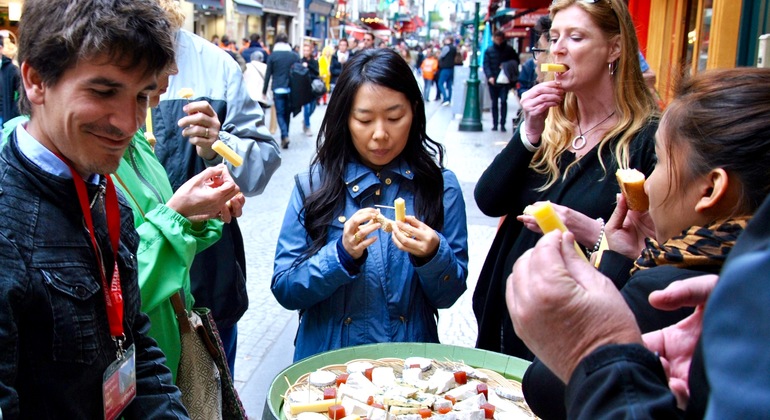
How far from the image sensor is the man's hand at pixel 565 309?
1.09 meters

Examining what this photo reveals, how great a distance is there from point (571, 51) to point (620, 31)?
0.22m

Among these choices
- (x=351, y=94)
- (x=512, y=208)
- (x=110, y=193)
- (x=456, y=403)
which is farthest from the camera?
(x=512, y=208)

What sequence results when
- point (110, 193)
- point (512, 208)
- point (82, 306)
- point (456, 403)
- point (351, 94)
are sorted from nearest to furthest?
point (82, 306), point (110, 193), point (456, 403), point (351, 94), point (512, 208)

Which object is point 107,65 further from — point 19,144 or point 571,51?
point 571,51

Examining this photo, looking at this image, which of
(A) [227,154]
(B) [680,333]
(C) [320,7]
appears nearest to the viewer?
(B) [680,333]

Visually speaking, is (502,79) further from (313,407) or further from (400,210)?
(313,407)

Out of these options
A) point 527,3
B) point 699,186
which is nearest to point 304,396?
point 699,186

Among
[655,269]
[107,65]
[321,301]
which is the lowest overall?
[321,301]

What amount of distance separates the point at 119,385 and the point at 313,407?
1.82 feet

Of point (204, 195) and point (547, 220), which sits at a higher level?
point (547, 220)

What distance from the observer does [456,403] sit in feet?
7.07

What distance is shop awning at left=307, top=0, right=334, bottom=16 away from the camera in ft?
141

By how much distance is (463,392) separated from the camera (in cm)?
218

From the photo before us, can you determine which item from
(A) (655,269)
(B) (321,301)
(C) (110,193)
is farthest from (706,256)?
(B) (321,301)
